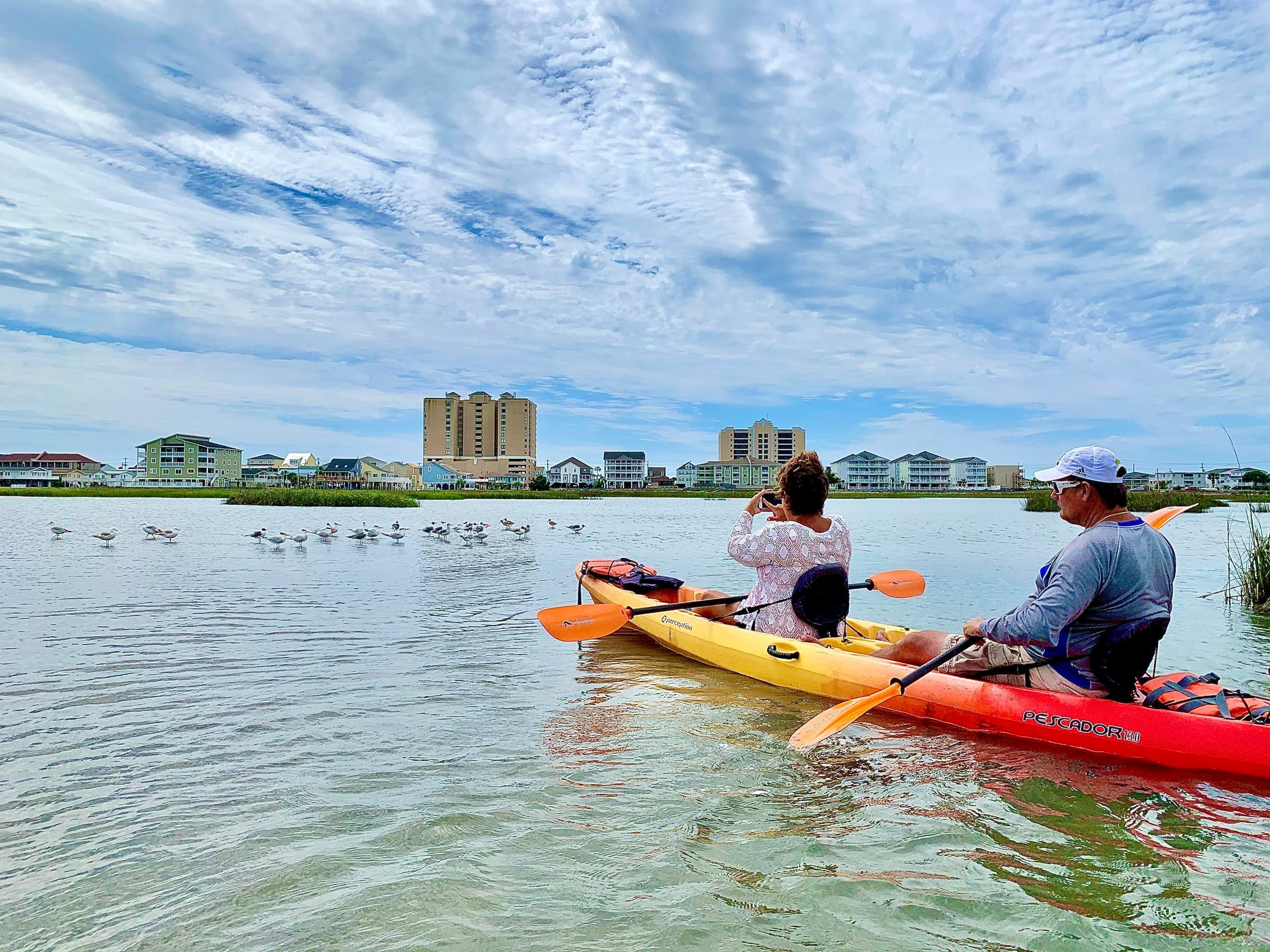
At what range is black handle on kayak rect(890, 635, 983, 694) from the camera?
Answer: 15.3ft

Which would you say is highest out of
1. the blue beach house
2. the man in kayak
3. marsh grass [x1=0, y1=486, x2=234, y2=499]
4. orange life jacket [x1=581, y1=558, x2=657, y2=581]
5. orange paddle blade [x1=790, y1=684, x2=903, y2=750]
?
the blue beach house

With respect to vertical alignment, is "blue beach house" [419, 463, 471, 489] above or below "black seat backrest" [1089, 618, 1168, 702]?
Result: above

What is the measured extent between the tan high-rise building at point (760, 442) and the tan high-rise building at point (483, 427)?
34738mm

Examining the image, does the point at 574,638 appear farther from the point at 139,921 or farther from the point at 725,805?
the point at 139,921

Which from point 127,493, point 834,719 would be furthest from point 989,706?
point 127,493

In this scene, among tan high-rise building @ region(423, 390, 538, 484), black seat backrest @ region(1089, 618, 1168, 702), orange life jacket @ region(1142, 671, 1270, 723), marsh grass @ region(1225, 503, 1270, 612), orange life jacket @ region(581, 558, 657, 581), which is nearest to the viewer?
Result: black seat backrest @ region(1089, 618, 1168, 702)

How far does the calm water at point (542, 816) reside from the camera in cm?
281

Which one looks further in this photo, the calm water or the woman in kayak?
the woman in kayak

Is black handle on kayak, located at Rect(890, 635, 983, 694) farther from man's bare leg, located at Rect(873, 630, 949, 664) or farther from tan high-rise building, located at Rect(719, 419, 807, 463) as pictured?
tan high-rise building, located at Rect(719, 419, 807, 463)

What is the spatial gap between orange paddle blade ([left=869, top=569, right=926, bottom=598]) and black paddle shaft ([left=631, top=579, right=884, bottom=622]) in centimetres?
7

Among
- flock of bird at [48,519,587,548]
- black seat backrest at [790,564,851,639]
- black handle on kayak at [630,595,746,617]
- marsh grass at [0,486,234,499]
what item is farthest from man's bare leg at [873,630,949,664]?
marsh grass at [0,486,234,499]

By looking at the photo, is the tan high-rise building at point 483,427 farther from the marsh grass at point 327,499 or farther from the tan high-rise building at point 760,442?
the marsh grass at point 327,499

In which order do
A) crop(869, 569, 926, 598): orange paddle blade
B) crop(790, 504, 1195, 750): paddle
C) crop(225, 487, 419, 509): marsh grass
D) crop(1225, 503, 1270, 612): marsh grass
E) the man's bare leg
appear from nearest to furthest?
crop(790, 504, 1195, 750): paddle → the man's bare leg → crop(869, 569, 926, 598): orange paddle blade → crop(1225, 503, 1270, 612): marsh grass → crop(225, 487, 419, 509): marsh grass

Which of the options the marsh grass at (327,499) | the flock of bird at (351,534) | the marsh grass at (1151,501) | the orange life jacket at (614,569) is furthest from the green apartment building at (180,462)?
the orange life jacket at (614,569)
